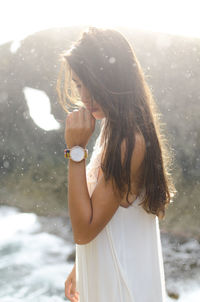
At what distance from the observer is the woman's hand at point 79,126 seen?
149 cm

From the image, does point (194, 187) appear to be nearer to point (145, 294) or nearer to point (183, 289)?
A: point (183, 289)

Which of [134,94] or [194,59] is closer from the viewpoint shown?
[134,94]

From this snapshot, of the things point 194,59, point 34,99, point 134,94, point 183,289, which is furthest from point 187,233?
point 134,94

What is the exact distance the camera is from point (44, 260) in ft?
20.6

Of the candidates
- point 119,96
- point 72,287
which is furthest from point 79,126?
point 72,287

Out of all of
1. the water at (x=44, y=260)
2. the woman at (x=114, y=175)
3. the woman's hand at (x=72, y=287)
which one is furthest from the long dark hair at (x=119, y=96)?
the water at (x=44, y=260)

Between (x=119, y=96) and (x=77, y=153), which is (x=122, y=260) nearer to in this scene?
(x=77, y=153)

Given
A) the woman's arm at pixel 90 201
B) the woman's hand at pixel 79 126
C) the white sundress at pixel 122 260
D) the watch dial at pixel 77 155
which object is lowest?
the white sundress at pixel 122 260

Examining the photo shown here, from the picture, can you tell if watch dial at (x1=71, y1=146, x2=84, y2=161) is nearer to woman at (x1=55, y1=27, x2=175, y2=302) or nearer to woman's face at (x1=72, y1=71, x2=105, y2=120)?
woman at (x1=55, y1=27, x2=175, y2=302)

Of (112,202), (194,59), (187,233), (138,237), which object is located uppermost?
(112,202)

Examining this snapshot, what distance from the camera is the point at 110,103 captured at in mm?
1498

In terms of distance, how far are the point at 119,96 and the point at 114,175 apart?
35 cm

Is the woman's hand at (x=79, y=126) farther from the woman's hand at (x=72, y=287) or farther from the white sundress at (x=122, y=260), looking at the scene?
the woman's hand at (x=72, y=287)

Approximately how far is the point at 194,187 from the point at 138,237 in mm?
6571
